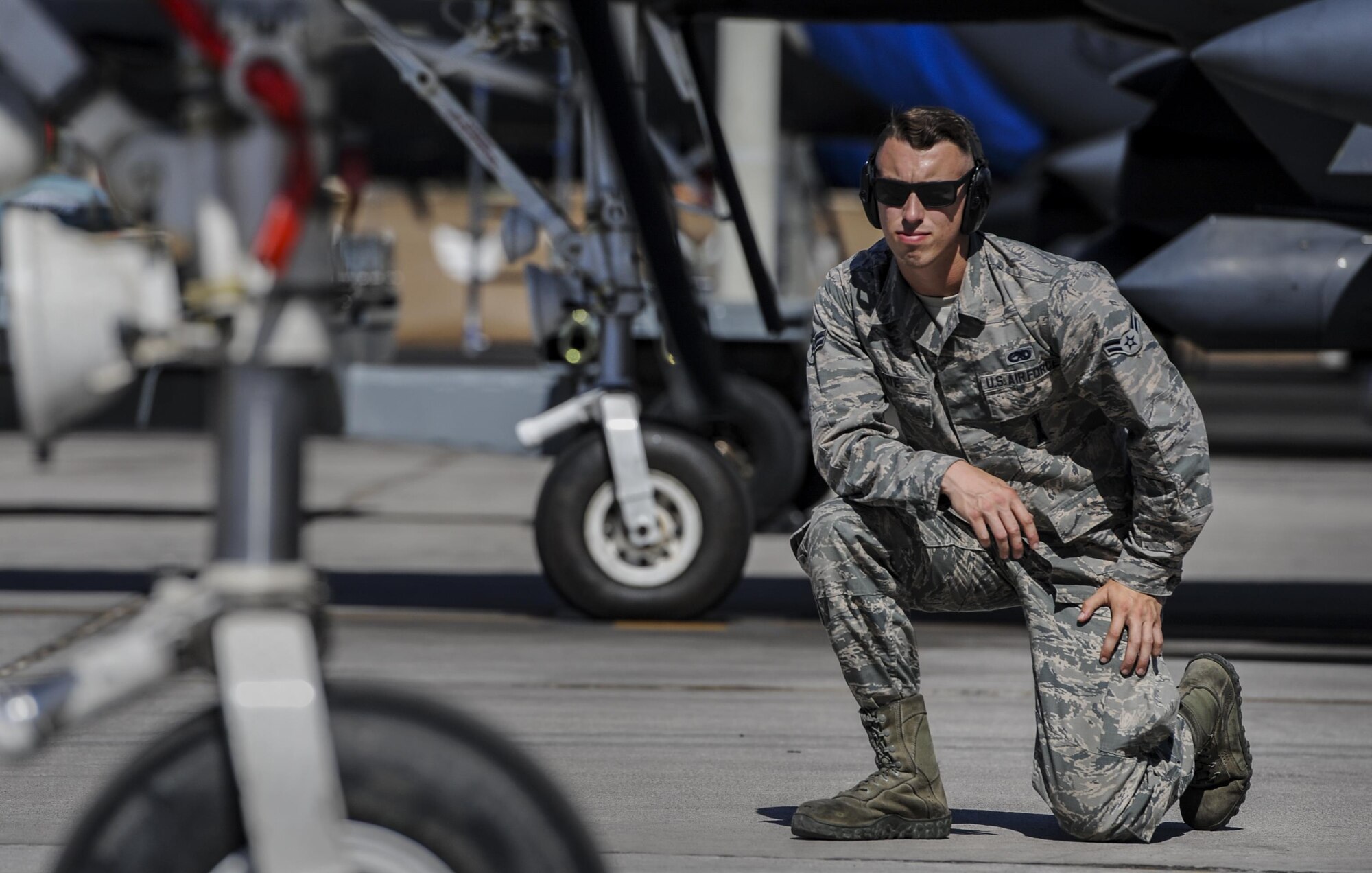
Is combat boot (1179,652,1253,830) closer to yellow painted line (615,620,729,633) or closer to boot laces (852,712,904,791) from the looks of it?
boot laces (852,712,904,791)

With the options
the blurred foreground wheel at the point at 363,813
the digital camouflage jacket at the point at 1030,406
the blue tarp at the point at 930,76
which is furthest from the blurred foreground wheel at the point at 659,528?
the blue tarp at the point at 930,76

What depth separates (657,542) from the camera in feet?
20.7

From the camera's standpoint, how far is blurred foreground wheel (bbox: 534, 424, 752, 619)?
6.29m

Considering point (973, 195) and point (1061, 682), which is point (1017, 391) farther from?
point (1061, 682)

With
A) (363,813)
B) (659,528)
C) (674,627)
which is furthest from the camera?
(674,627)

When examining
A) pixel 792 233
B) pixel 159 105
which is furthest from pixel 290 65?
pixel 792 233

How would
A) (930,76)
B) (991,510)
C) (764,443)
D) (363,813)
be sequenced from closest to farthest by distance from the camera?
1. (363,813)
2. (991,510)
3. (764,443)
4. (930,76)

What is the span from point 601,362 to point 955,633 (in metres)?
1.51

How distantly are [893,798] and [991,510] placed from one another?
0.62 metres

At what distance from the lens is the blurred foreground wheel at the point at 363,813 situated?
1829 mm

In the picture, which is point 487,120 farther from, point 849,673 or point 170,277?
point 170,277

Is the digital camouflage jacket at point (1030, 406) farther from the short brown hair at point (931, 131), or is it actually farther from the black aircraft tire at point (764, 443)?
the black aircraft tire at point (764, 443)

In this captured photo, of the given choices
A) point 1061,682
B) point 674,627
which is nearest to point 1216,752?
point 1061,682

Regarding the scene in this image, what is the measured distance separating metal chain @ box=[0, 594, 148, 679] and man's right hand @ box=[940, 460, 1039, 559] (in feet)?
9.71
